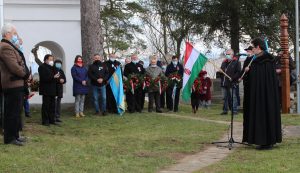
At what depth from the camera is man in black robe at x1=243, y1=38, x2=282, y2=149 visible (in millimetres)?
10070

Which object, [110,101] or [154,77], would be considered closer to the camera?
[110,101]

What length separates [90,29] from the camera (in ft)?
59.6

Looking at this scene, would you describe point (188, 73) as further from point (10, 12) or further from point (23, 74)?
point (10, 12)

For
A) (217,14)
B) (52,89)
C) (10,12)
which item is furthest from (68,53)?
(217,14)

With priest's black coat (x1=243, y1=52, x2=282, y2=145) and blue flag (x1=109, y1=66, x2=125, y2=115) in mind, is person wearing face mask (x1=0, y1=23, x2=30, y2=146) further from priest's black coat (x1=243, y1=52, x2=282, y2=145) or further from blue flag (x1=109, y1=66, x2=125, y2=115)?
blue flag (x1=109, y1=66, x2=125, y2=115)

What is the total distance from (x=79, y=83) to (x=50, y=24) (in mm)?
4886

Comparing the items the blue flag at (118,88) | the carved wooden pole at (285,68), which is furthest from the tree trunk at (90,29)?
the carved wooden pole at (285,68)

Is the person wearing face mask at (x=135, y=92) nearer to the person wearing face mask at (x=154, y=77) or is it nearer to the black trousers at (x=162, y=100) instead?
the person wearing face mask at (x=154, y=77)

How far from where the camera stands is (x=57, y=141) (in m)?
10.9


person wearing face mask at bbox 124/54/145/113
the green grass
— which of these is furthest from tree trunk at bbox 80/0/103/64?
the green grass

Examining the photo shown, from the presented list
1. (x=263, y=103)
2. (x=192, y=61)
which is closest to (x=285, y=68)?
(x=192, y=61)

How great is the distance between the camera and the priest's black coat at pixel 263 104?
1007 centimetres

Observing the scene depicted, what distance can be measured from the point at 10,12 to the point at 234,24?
14.0 m

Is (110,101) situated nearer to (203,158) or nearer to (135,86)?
(135,86)
